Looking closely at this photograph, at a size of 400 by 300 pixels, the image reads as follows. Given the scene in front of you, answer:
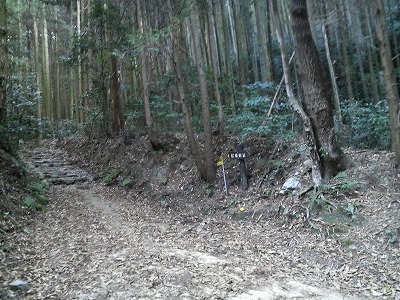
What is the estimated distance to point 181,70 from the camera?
31.6 ft

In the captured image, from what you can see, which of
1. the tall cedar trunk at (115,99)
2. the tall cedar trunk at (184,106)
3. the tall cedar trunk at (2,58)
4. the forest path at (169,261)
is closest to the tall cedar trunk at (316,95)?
the forest path at (169,261)

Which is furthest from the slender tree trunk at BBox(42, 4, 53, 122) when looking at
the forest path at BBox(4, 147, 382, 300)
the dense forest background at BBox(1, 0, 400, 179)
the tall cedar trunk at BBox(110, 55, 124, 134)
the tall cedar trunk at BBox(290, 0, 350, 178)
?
the tall cedar trunk at BBox(290, 0, 350, 178)

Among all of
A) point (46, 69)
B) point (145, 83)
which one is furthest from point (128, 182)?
point (46, 69)

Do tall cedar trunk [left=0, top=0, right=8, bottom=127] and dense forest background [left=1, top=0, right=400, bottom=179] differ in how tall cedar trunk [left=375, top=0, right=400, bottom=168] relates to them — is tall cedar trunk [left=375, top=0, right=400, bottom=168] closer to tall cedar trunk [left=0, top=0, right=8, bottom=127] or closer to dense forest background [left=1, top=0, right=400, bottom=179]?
dense forest background [left=1, top=0, right=400, bottom=179]

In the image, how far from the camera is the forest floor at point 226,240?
4.05 m

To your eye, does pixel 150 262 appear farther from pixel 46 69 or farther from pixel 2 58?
pixel 46 69

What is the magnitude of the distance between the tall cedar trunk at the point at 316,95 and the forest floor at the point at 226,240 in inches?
16.5

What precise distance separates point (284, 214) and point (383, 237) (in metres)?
1.84

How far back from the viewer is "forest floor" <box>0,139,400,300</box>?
13.3ft

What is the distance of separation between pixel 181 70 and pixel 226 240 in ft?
17.5

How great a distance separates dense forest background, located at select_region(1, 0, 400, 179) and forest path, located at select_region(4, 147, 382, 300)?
2808 mm

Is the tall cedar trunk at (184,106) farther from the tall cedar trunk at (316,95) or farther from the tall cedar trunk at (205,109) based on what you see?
the tall cedar trunk at (316,95)

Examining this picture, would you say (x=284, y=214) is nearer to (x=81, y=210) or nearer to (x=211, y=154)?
(x=211, y=154)

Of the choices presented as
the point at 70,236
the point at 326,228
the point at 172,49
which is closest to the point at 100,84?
the point at 172,49
